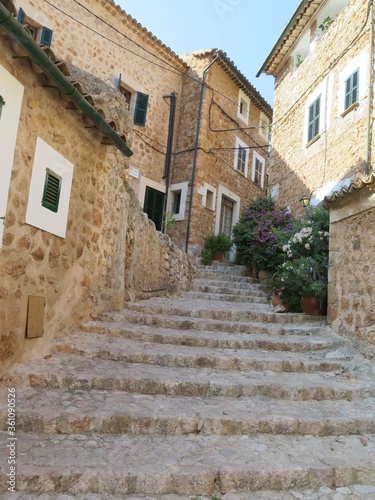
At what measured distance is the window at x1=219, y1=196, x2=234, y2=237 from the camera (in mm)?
13500

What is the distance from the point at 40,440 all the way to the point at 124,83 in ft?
34.3

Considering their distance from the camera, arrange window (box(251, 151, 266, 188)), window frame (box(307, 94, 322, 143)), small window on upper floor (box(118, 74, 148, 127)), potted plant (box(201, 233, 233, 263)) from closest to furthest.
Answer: window frame (box(307, 94, 322, 143))
small window on upper floor (box(118, 74, 148, 127))
potted plant (box(201, 233, 233, 263))
window (box(251, 151, 266, 188))

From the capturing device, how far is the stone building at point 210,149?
471 inches

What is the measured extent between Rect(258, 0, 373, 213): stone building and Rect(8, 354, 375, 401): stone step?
217 inches

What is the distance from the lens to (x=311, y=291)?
5816 millimetres

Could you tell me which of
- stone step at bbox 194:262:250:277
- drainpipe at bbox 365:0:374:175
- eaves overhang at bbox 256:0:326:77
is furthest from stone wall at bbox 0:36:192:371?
eaves overhang at bbox 256:0:326:77

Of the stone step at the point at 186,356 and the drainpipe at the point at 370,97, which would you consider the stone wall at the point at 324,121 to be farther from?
the stone step at the point at 186,356

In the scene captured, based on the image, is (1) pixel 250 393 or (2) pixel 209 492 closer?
(2) pixel 209 492

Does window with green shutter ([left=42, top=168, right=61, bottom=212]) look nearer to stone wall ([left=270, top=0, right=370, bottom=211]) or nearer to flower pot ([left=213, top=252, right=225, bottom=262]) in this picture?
stone wall ([left=270, top=0, right=370, bottom=211])

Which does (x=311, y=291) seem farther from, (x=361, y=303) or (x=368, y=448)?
(x=368, y=448)

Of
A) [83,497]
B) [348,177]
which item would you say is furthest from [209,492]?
[348,177]

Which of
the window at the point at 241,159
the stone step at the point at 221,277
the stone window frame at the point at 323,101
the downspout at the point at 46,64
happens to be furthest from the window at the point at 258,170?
the downspout at the point at 46,64

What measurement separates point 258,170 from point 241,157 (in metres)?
1.72

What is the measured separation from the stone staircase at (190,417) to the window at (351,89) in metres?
6.09
